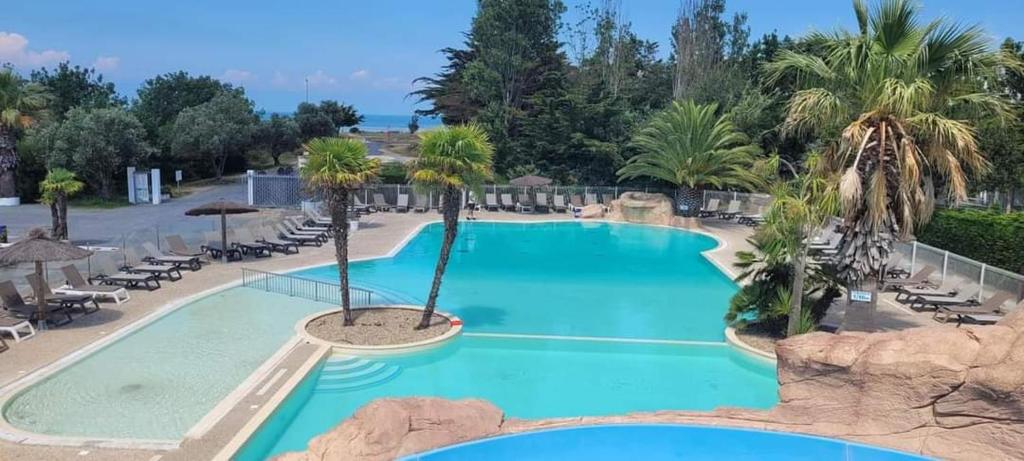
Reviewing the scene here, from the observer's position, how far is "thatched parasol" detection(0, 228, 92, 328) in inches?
477

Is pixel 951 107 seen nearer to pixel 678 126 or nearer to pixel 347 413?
pixel 347 413

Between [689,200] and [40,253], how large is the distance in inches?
992

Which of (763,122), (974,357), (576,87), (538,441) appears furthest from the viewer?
(576,87)

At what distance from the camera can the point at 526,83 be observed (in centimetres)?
4106

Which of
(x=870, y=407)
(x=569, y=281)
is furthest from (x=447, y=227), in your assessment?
(x=870, y=407)

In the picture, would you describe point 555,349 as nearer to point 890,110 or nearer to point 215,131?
point 890,110

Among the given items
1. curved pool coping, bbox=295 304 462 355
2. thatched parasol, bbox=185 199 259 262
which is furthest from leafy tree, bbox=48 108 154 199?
curved pool coping, bbox=295 304 462 355

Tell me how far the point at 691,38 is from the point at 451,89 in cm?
1569

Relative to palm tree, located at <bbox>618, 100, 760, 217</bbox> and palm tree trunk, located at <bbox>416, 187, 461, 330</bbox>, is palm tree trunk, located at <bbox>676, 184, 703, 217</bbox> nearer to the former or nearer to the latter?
palm tree, located at <bbox>618, 100, 760, 217</bbox>

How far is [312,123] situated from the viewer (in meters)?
55.5

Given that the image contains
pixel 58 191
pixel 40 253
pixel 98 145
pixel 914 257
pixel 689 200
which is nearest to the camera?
pixel 40 253

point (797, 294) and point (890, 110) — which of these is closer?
point (890, 110)

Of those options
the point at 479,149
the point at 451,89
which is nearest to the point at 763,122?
the point at 451,89

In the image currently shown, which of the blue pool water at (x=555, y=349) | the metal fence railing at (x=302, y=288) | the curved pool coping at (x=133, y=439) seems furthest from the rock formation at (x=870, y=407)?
the metal fence railing at (x=302, y=288)
